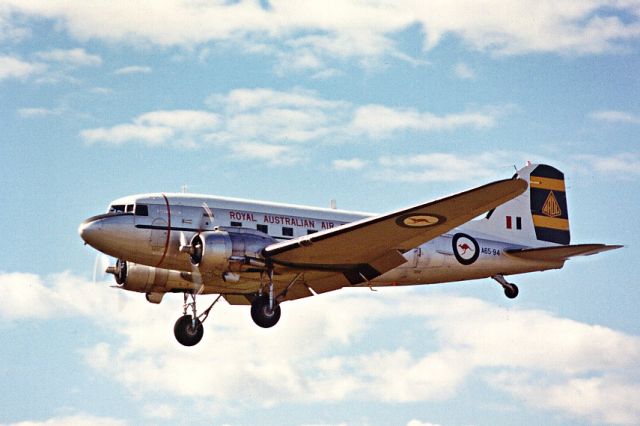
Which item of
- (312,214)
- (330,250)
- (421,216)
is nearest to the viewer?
(421,216)

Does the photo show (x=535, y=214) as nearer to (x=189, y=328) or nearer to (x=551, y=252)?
(x=551, y=252)

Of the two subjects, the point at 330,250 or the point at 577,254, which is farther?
the point at 577,254

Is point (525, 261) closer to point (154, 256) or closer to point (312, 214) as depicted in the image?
point (312, 214)

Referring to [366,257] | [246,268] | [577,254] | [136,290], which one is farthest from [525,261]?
[136,290]

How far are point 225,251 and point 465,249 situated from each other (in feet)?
24.5

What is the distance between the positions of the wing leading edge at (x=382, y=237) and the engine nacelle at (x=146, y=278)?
418cm

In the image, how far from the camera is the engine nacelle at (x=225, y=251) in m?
27.1

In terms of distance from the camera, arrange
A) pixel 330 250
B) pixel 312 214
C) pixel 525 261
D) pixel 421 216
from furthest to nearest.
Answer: pixel 525 261
pixel 312 214
pixel 330 250
pixel 421 216

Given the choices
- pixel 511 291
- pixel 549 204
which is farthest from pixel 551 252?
pixel 549 204

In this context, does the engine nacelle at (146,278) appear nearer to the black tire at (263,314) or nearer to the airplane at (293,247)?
the airplane at (293,247)

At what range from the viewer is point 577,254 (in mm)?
30969

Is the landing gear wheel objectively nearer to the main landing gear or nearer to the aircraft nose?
the main landing gear

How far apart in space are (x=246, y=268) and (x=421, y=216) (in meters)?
4.52

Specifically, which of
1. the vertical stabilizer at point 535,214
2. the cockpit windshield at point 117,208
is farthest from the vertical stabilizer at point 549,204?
the cockpit windshield at point 117,208
